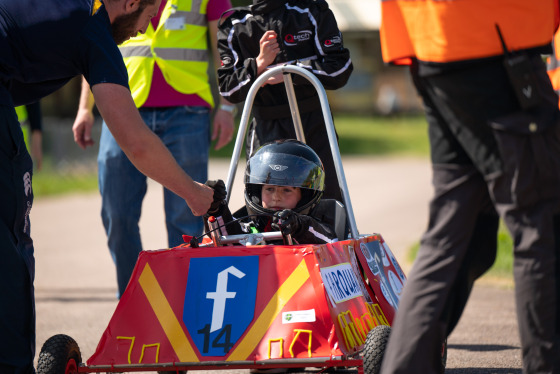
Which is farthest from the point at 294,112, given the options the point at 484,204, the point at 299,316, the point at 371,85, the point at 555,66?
the point at 371,85

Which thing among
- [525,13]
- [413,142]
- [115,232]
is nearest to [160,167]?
[525,13]

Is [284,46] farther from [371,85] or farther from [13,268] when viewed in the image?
[371,85]

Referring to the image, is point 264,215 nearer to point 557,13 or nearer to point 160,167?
point 160,167

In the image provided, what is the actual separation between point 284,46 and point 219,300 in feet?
6.06

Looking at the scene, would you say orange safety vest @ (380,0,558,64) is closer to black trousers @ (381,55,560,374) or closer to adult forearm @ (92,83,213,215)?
black trousers @ (381,55,560,374)

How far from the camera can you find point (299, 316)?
12.8 feet

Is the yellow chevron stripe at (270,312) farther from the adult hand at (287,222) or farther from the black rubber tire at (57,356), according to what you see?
the black rubber tire at (57,356)

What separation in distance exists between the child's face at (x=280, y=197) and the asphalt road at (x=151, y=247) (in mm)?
1152

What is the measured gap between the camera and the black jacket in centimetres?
526

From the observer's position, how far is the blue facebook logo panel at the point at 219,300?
154 inches

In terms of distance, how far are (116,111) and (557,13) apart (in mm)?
1571

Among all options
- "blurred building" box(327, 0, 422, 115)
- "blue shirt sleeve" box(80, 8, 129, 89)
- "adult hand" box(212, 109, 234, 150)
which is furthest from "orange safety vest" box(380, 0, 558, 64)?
"blurred building" box(327, 0, 422, 115)

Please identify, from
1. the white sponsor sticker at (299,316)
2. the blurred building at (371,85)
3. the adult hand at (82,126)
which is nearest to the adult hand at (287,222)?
the white sponsor sticker at (299,316)

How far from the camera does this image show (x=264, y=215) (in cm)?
465
